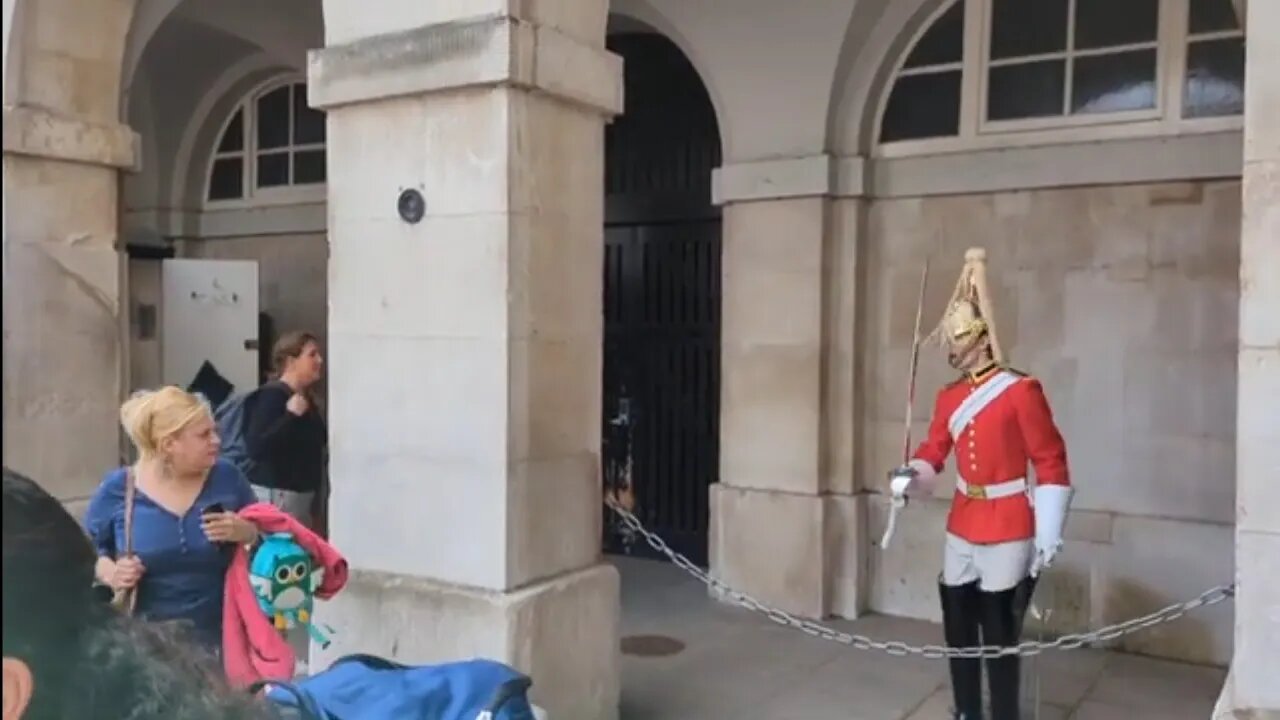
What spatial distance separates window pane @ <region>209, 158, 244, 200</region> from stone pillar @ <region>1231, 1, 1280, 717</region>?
9.25 m

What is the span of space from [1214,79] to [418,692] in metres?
5.43

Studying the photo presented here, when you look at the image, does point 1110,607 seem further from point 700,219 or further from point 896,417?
point 700,219

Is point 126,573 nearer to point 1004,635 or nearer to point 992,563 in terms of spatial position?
point 992,563

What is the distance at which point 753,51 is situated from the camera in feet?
23.7

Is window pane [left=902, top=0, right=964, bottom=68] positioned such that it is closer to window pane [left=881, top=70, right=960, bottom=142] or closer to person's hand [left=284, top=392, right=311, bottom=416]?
window pane [left=881, top=70, right=960, bottom=142]

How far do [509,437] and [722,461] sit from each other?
3.61 m

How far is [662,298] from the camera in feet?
28.2

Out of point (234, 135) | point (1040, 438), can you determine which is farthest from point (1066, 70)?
point (234, 135)

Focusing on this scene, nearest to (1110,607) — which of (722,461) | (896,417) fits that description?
(896,417)

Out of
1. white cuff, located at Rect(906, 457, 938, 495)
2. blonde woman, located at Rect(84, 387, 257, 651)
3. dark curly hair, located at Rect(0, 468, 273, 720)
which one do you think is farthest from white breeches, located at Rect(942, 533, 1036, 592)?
dark curly hair, located at Rect(0, 468, 273, 720)

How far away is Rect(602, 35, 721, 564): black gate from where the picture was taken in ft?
27.6

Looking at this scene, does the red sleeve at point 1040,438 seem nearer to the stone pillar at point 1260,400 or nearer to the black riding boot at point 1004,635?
the black riding boot at point 1004,635

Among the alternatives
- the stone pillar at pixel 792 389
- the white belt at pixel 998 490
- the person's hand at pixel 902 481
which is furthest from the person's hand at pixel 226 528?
the stone pillar at pixel 792 389

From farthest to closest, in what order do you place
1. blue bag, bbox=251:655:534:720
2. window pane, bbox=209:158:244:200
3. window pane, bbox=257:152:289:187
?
window pane, bbox=209:158:244:200 < window pane, bbox=257:152:289:187 < blue bag, bbox=251:655:534:720
